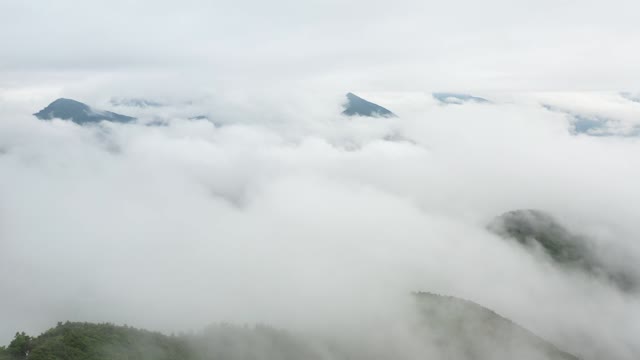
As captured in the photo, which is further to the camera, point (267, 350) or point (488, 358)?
point (488, 358)

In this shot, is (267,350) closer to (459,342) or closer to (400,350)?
(400,350)

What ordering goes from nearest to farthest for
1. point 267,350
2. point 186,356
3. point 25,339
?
point 25,339, point 186,356, point 267,350

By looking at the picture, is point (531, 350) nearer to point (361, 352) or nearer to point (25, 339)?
point (361, 352)

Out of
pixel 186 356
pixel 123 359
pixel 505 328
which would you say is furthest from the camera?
pixel 505 328

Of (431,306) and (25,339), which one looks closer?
(25,339)

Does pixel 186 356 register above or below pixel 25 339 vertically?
below

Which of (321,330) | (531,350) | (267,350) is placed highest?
(267,350)

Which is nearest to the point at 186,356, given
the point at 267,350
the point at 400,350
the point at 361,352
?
the point at 267,350

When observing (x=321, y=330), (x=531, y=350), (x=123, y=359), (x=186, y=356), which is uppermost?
(x=123, y=359)

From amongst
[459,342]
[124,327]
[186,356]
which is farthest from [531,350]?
[124,327]
